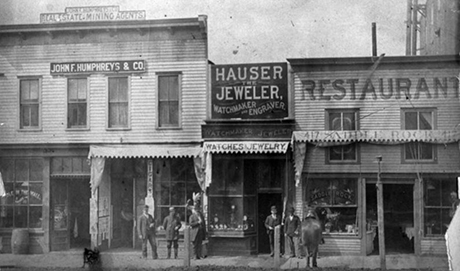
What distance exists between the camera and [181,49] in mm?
12422

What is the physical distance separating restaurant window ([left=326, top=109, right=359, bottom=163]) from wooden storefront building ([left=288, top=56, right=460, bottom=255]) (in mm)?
21

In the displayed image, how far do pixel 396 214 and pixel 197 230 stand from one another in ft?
13.9

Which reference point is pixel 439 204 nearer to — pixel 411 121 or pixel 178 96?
pixel 411 121

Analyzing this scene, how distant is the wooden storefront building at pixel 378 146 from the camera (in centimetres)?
1118

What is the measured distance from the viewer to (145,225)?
39.7 feet

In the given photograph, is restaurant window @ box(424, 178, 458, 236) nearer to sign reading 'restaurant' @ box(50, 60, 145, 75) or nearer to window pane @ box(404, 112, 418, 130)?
window pane @ box(404, 112, 418, 130)

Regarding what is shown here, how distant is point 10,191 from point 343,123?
744 centimetres

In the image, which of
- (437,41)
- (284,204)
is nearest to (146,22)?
(284,204)

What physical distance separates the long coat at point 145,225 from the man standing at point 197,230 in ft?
2.80

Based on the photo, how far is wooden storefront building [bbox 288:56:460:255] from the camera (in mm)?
11180

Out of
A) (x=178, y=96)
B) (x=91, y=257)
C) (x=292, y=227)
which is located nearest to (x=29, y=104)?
(x=178, y=96)

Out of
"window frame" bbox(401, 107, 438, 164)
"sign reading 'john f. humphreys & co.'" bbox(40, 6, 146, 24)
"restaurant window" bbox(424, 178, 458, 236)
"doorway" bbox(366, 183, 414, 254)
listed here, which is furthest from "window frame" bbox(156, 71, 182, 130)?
"restaurant window" bbox(424, 178, 458, 236)

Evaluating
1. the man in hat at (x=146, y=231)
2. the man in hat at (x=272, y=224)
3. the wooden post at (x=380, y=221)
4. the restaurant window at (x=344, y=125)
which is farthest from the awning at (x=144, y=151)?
the wooden post at (x=380, y=221)

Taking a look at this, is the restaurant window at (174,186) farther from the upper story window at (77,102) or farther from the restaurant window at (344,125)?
the restaurant window at (344,125)
